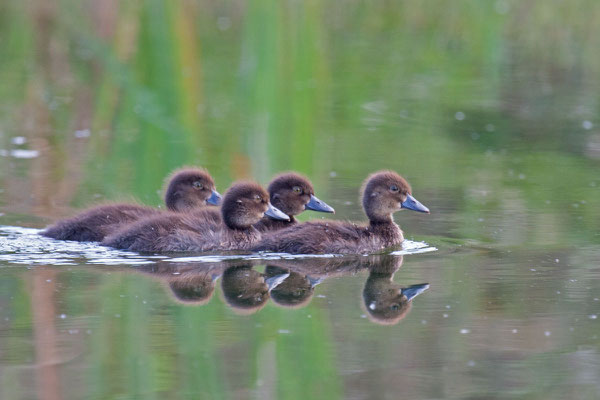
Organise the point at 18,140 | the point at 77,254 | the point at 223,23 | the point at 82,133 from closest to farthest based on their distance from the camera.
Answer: the point at 77,254 → the point at 18,140 → the point at 82,133 → the point at 223,23

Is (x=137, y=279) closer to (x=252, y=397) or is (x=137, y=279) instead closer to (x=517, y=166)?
(x=252, y=397)

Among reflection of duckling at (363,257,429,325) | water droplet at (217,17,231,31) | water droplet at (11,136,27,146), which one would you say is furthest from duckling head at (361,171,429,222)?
water droplet at (217,17,231,31)

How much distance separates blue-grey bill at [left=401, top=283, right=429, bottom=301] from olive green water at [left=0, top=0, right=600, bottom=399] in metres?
0.06

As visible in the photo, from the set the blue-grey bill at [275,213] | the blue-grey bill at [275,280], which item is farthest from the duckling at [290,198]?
the blue-grey bill at [275,280]

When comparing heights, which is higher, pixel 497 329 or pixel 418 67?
pixel 418 67

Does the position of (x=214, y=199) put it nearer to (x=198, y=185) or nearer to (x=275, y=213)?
(x=198, y=185)

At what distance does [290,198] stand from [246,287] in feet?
5.78

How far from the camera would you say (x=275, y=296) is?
240 inches

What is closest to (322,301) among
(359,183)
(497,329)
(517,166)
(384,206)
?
(497,329)

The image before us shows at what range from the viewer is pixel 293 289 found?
6.25 metres

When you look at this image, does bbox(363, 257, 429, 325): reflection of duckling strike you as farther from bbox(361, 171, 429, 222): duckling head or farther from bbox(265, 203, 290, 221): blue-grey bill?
bbox(265, 203, 290, 221): blue-grey bill

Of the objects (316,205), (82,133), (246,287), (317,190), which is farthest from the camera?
(82,133)

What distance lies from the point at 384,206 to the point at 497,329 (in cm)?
246

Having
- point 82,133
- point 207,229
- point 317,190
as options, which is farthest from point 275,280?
point 82,133
